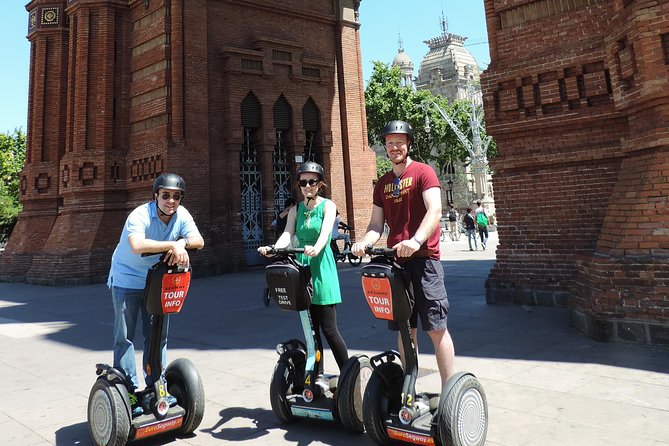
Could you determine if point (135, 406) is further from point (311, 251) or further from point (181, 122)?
point (181, 122)

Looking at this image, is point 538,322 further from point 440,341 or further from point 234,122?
point 234,122

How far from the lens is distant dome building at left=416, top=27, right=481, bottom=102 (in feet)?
258

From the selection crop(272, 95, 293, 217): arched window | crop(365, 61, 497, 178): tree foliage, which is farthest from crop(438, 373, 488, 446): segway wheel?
crop(365, 61, 497, 178): tree foliage

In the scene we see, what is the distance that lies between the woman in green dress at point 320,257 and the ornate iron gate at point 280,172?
43.6 feet

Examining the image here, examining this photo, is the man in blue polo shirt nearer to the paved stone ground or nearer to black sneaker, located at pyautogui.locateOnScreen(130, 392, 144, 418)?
black sneaker, located at pyautogui.locateOnScreen(130, 392, 144, 418)

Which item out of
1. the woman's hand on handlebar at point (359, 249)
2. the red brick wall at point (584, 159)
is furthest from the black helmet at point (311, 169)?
the red brick wall at point (584, 159)

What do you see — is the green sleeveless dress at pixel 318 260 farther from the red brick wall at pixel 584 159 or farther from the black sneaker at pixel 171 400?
the red brick wall at pixel 584 159

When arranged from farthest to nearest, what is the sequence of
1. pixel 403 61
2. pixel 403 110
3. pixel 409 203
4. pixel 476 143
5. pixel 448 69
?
1. pixel 403 61
2. pixel 448 69
3. pixel 476 143
4. pixel 403 110
5. pixel 409 203

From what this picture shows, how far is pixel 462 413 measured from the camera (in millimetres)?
2754

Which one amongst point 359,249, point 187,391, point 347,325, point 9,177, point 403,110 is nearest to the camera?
point 359,249

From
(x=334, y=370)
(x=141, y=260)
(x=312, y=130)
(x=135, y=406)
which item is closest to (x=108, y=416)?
(x=135, y=406)

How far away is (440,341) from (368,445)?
842 millimetres

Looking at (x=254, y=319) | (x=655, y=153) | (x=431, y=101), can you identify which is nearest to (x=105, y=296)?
(x=254, y=319)

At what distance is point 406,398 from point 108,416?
192 centimetres
